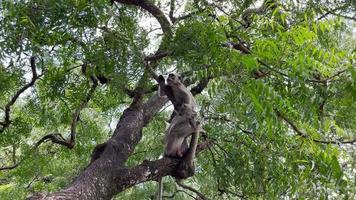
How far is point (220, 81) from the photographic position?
7.98 feet

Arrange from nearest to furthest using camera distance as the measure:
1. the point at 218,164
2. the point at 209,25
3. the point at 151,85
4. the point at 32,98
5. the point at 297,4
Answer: the point at 209,25
the point at 297,4
the point at 218,164
the point at 151,85
the point at 32,98

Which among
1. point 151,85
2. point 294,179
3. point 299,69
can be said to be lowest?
point 294,179

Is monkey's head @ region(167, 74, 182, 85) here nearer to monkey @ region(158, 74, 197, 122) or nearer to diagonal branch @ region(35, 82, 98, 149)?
monkey @ region(158, 74, 197, 122)

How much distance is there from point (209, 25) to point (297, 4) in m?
0.89

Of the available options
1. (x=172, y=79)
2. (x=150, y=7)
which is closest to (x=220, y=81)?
(x=172, y=79)

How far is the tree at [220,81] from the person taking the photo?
2.15 m

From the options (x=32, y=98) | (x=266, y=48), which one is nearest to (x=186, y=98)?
(x=266, y=48)

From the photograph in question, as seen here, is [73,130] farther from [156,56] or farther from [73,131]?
[156,56]

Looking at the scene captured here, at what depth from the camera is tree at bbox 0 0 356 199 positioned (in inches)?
84.6

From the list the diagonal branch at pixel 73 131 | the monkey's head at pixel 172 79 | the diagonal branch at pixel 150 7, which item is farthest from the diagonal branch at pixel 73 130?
the monkey's head at pixel 172 79

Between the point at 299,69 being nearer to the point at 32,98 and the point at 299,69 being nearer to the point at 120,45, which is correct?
the point at 120,45

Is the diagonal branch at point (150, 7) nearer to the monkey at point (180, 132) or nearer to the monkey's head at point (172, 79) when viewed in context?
Answer: the monkey's head at point (172, 79)

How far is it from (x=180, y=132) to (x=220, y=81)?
1.03 m

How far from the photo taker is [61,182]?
601 centimetres
